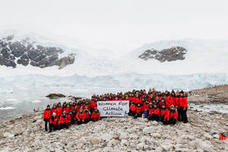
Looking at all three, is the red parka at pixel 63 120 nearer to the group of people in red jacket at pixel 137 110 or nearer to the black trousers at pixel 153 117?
the group of people in red jacket at pixel 137 110

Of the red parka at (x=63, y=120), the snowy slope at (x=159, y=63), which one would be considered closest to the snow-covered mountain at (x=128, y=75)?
the snowy slope at (x=159, y=63)

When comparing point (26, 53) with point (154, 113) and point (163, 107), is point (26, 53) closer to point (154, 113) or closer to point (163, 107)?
point (154, 113)

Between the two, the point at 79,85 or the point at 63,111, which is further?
the point at 79,85

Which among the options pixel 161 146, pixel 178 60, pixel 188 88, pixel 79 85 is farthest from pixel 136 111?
pixel 178 60

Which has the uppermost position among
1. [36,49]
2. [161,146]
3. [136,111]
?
[36,49]

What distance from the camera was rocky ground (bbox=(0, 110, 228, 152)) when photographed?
22.8 ft

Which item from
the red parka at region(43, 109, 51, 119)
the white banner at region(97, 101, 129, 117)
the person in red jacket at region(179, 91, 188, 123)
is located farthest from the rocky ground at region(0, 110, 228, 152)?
the red parka at region(43, 109, 51, 119)

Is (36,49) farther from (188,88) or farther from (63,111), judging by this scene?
(63,111)

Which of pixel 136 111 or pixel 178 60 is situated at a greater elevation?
pixel 178 60

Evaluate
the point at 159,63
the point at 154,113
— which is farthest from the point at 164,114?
the point at 159,63

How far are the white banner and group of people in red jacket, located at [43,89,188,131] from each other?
1.14ft

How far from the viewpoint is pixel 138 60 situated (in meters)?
67.5

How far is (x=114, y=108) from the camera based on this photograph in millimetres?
11195

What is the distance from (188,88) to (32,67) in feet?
223
